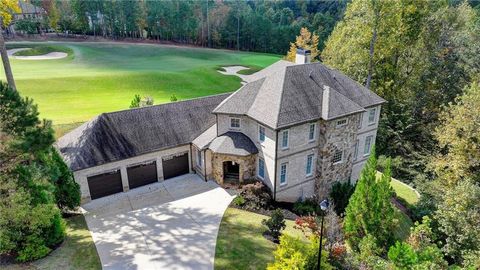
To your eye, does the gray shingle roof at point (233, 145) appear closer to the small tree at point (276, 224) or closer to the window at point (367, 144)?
the small tree at point (276, 224)

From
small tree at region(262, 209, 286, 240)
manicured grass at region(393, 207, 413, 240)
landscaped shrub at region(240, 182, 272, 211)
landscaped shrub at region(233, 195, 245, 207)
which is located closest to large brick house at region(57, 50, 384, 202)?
landscaped shrub at region(240, 182, 272, 211)

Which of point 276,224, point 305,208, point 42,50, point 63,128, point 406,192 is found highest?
point 42,50

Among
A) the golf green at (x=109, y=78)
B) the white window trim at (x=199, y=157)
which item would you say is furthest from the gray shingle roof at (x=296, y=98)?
the golf green at (x=109, y=78)

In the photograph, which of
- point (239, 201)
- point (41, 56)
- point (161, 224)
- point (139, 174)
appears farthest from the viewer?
point (41, 56)

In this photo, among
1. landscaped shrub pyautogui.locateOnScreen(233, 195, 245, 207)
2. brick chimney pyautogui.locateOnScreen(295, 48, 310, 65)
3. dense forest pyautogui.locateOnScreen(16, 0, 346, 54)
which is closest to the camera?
landscaped shrub pyautogui.locateOnScreen(233, 195, 245, 207)

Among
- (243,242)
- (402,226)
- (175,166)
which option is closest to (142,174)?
(175,166)

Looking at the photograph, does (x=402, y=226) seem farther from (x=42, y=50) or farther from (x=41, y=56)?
(x=42, y=50)

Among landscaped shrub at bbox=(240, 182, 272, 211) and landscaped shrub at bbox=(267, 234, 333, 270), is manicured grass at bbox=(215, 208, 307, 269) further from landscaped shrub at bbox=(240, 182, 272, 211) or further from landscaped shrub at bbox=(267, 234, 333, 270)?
landscaped shrub at bbox=(267, 234, 333, 270)
